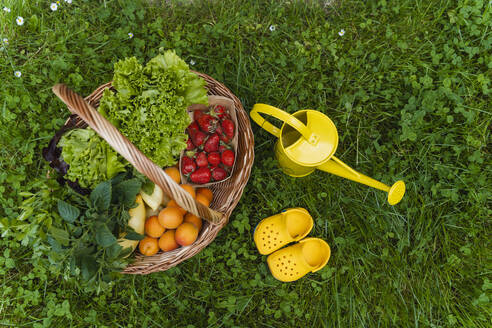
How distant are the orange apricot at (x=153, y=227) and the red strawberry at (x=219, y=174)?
1.33ft

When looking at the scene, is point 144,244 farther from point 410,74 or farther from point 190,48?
point 410,74

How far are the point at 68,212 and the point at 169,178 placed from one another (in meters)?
0.61

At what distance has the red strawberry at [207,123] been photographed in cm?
202

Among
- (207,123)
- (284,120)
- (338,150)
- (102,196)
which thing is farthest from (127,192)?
(338,150)

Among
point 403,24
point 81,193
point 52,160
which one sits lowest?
point 403,24

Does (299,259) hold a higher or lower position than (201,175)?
lower

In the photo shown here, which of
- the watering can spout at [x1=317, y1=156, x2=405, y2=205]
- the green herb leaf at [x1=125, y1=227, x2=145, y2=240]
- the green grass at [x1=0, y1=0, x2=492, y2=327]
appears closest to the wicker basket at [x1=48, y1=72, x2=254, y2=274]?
the green herb leaf at [x1=125, y1=227, x2=145, y2=240]

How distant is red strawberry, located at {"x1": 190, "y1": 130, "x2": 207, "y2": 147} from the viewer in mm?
2057

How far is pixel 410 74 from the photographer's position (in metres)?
2.45

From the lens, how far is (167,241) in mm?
1953

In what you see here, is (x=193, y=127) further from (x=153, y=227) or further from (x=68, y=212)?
(x=68, y=212)

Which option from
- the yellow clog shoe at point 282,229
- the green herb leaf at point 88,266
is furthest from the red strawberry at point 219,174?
the green herb leaf at point 88,266

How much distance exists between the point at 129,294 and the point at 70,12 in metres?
1.96

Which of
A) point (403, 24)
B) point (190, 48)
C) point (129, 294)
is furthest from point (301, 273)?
point (403, 24)
